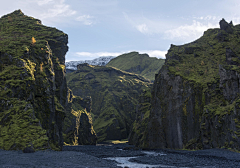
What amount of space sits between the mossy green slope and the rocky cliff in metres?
38.6

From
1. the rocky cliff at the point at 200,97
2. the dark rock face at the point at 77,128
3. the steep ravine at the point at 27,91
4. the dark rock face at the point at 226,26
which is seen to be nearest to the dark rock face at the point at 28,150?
the steep ravine at the point at 27,91

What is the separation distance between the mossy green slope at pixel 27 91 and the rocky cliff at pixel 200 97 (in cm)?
3857

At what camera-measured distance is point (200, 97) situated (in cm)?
7081

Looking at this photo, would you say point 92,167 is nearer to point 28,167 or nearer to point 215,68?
point 28,167

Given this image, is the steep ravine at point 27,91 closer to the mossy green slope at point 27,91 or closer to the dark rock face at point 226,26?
the mossy green slope at point 27,91

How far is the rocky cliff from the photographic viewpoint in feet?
185

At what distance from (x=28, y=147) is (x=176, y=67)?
61926 millimetres

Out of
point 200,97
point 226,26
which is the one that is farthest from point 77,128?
point 226,26

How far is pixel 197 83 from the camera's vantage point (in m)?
72.9

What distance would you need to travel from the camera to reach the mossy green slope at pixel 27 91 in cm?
4806

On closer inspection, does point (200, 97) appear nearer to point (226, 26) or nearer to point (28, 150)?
point (226, 26)

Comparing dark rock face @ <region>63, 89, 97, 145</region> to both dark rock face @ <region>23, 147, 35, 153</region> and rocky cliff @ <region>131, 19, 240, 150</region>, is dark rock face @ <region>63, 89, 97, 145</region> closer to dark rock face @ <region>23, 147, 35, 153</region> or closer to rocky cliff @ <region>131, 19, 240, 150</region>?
rocky cliff @ <region>131, 19, 240, 150</region>

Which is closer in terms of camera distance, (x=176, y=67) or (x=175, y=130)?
(x=175, y=130)

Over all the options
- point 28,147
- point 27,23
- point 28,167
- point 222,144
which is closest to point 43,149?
point 28,147
